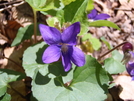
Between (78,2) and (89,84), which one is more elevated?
(78,2)

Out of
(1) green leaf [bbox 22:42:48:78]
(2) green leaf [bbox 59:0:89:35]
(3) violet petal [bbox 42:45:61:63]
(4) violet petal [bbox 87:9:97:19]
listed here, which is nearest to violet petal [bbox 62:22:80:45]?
(3) violet petal [bbox 42:45:61:63]

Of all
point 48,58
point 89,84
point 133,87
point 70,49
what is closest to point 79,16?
point 70,49

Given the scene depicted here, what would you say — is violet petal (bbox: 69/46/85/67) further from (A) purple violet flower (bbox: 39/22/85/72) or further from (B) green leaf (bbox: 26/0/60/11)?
(B) green leaf (bbox: 26/0/60/11)

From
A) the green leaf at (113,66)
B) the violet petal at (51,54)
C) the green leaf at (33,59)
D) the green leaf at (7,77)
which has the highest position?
the violet petal at (51,54)

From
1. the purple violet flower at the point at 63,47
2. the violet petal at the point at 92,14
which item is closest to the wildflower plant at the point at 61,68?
the purple violet flower at the point at 63,47

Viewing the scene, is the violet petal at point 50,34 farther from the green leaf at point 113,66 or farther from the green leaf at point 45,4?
the green leaf at point 113,66

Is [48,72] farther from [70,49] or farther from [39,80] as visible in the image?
[70,49]

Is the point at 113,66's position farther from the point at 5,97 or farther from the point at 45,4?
the point at 5,97
